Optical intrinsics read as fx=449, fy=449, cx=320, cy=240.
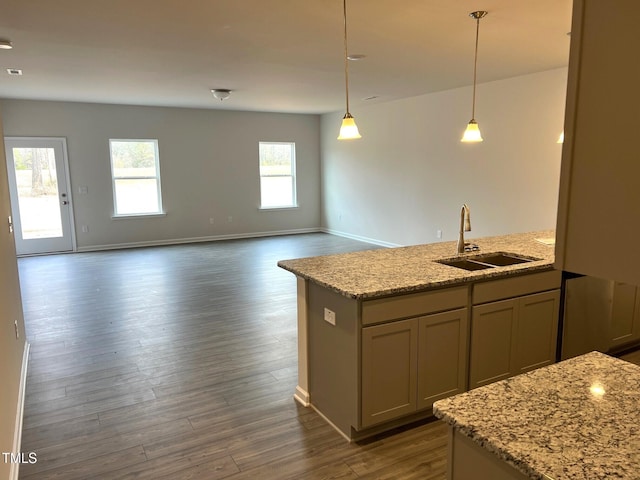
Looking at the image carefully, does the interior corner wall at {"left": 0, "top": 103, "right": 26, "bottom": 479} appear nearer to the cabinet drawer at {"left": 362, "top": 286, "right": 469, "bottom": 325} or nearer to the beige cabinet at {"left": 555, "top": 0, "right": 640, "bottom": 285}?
the cabinet drawer at {"left": 362, "top": 286, "right": 469, "bottom": 325}

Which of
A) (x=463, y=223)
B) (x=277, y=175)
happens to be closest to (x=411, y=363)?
(x=463, y=223)

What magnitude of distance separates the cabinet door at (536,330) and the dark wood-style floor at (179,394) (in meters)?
0.77

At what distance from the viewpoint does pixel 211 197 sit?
9.12 metres

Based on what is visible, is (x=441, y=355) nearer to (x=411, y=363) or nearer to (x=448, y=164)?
(x=411, y=363)

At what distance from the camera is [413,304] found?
2.45 metres

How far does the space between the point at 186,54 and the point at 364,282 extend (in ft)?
10.5

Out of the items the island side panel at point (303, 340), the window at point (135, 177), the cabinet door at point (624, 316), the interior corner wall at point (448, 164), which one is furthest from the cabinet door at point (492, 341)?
the window at point (135, 177)

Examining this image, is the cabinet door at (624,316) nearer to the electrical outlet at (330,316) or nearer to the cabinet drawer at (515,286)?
the cabinet drawer at (515,286)

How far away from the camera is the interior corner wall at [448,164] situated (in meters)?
5.54

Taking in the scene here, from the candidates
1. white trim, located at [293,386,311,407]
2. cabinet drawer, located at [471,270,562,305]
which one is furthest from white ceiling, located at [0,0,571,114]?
white trim, located at [293,386,311,407]

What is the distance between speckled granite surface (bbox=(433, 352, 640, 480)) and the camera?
39.0 inches

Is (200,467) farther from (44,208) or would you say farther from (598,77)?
(44,208)

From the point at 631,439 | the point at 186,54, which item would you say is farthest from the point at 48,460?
the point at 186,54

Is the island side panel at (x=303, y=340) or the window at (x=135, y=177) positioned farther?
the window at (x=135, y=177)
